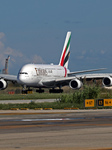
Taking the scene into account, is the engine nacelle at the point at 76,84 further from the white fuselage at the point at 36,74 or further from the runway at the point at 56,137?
the runway at the point at 56,137

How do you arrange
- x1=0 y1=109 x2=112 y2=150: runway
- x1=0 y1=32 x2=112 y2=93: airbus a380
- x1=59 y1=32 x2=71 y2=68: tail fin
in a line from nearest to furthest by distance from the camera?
x1=0 y1=109 x2=112 y2=150: runway < x1=0 y1=32 x2=112 y2=93: airbus a380 < x1=59 y1=32 x2=71 y2=68: tail fin

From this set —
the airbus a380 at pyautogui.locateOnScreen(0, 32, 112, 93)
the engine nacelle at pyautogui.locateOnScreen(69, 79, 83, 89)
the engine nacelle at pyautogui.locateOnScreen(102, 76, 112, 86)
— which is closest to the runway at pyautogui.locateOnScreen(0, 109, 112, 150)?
the engine nacelle at pyautogui.locateOnScreen(102, 76, 112, 86)

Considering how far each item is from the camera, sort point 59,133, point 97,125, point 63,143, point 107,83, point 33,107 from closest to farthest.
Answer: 1. point 63,143
2. point 59,133
3. point 97,125
4. point 33,107
5. point 107,83

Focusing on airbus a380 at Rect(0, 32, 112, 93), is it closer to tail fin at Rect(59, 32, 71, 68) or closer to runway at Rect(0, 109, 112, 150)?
tail fin at Rect(59, 32, 71, 68)

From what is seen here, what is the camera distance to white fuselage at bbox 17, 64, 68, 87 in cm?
6912

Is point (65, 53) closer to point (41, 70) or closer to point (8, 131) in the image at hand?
point (41, 70)

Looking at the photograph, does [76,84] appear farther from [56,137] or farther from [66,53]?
[56,137]

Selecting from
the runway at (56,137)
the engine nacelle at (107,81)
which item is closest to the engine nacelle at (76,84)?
the engine nacelle at (107,81)

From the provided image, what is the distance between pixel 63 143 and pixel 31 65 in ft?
188

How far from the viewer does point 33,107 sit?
3484cm

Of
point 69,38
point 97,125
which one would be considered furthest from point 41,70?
point 97,125

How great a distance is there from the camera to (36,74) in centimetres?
7069

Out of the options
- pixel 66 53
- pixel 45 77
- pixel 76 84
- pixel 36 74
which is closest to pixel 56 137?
pixel 76 84

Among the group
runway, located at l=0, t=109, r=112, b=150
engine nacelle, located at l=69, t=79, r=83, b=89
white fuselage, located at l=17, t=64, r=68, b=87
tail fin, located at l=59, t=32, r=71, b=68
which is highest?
tail fin, located at l=59, t=32, r=71, b=68
